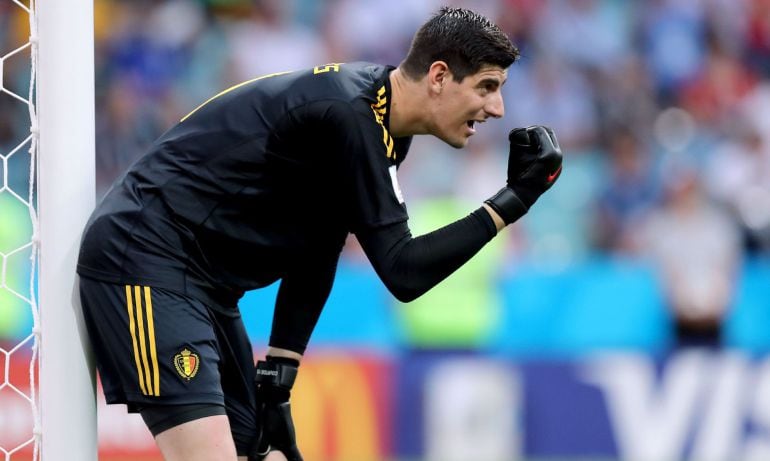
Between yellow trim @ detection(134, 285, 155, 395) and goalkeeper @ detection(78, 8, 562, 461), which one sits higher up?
goalkeeper @ detection(78, 8, 562, 461)

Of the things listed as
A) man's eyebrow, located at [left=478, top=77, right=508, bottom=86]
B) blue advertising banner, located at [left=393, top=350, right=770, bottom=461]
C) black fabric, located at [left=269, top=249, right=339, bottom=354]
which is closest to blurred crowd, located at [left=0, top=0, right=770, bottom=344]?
blue advertising banner, located at [left=393, top=350, right=770, bottom=461]

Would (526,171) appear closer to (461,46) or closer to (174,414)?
(461,46)

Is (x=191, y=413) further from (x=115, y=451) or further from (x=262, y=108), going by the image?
(x=115, y=451)

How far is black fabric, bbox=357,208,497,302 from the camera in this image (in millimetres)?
3260

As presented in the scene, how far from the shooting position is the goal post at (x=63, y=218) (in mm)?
3371

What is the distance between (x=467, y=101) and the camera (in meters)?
3.39

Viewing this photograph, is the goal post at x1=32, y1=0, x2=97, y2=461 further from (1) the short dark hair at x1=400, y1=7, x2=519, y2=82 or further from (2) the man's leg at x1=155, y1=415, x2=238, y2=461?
(1) the short dark hair at x1=400, y1=7, x2=519, y2=82

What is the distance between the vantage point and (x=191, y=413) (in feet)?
10.5

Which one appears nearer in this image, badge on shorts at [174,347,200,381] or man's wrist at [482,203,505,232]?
badge on shorts at [174,347,200,381]

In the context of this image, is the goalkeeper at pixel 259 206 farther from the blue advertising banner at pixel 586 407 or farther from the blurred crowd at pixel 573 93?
the blurred crowd at pixel 573 93

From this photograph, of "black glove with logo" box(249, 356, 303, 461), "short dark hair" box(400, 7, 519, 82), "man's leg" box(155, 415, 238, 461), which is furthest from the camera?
"black glove with logo" box(249, 356, 303, 461)

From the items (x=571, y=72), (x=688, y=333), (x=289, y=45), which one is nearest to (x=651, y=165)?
(x=571, y=72)

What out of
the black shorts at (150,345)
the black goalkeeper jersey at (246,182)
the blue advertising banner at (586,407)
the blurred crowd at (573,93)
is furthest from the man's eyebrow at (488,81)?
the blurred crowd at (573,93)

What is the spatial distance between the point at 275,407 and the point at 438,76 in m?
1.15
